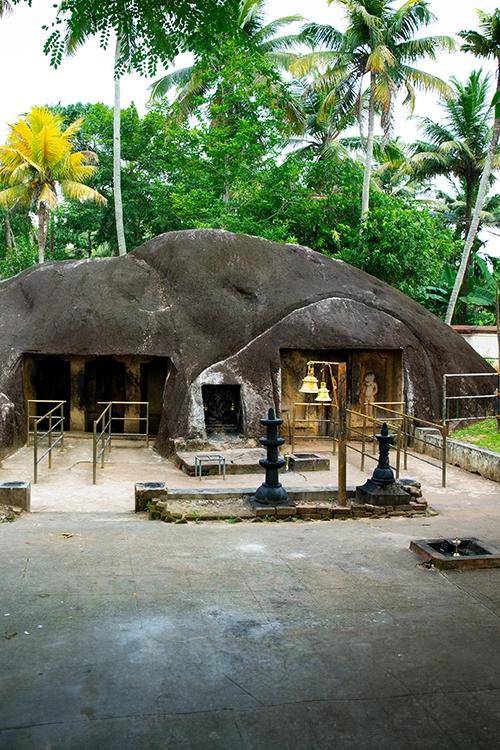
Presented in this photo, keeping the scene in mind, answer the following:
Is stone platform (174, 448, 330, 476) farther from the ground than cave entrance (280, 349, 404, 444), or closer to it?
closer to it

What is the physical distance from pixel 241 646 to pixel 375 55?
22292 mm

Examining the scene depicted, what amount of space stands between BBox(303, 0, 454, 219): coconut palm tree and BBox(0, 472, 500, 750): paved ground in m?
17.6

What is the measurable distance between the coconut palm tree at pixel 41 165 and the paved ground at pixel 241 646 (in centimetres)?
1936

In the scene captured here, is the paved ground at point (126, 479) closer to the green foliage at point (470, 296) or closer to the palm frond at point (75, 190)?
the palm frond at point (75, 190)

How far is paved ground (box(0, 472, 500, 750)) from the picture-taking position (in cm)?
377

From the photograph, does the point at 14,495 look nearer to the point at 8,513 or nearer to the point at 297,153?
the point at 8,513

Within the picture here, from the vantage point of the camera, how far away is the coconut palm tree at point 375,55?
23.4 m

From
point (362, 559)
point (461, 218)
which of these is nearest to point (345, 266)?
point (362, 559)

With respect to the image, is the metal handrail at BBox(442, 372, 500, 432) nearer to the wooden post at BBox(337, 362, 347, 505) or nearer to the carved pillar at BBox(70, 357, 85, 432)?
the wooden post at BBox(337, 362, 347, 505)

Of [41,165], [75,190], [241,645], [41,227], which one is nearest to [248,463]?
[241,645]

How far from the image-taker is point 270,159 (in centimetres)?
2334

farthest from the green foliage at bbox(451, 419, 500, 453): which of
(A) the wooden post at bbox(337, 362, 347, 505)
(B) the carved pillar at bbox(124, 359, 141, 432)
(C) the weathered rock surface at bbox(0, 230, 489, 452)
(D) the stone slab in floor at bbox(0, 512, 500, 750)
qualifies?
(D) the stone slab in floor at bbox(0, 512, 500, 750)

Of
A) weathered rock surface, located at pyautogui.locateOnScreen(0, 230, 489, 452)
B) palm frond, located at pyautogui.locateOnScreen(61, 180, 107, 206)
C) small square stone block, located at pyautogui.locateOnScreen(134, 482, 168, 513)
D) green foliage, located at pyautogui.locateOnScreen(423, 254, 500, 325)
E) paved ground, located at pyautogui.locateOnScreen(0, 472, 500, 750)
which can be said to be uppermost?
palm frond, located at pyautogui.locateOnScreen(61, 180, 107, 206)

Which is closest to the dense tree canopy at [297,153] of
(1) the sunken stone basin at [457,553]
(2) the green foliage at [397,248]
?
(2) the green foliage at [397,248]
